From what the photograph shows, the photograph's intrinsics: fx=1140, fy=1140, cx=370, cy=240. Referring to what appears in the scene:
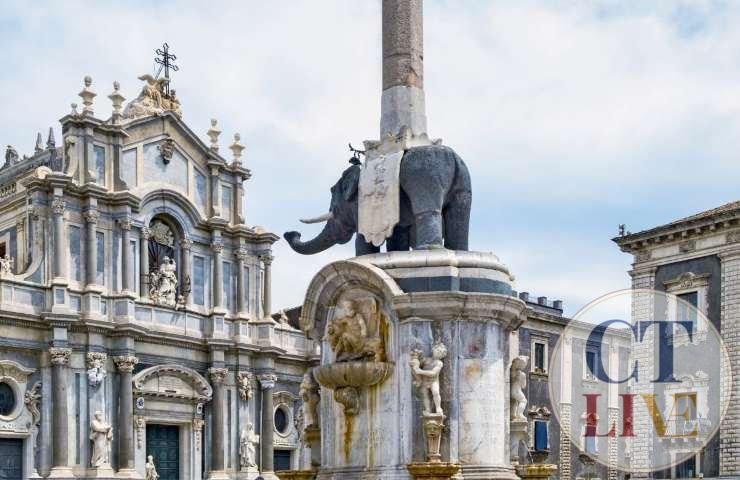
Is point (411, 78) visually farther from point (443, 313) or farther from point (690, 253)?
point (690, 253)

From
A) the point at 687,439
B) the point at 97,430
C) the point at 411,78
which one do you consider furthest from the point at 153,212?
the point at 411,78

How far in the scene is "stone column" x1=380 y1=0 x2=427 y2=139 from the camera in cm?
1316

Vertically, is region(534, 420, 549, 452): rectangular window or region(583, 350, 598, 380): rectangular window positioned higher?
region(583, 350, 598, 380): rectangular window

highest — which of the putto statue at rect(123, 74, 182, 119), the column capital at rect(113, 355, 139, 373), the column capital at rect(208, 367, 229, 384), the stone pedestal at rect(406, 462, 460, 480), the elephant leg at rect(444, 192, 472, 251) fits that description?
the putto statue at rect(123, 74, 182, 119)

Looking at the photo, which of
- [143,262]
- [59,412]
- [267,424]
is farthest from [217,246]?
[59,412]

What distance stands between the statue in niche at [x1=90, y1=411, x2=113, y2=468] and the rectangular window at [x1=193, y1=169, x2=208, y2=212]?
826cm

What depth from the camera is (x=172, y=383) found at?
34.9 metres

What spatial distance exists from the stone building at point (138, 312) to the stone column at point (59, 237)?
0.13 ft

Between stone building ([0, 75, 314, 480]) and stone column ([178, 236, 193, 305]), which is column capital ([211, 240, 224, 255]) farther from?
stone column ([178, 236, 193, 305])

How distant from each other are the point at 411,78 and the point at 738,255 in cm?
2229

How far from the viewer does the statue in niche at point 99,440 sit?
3156 cm

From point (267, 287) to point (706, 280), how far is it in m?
14.3

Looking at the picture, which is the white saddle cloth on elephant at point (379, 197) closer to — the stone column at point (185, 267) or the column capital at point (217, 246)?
the stone column at point (185, 267)

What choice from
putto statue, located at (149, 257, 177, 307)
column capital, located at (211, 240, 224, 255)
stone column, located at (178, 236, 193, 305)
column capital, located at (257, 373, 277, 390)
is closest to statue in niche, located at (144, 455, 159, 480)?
putto statue, located at (149, 257, 177, 307)
